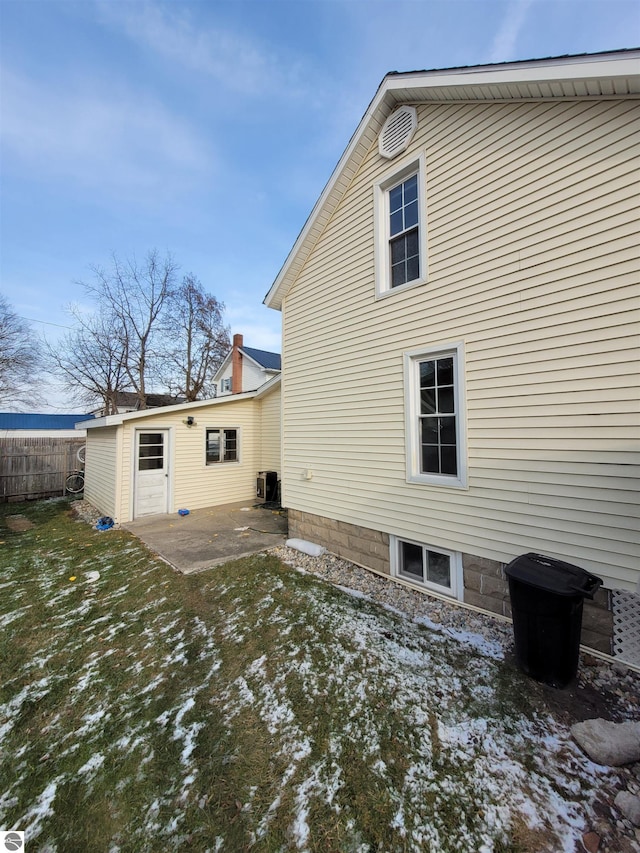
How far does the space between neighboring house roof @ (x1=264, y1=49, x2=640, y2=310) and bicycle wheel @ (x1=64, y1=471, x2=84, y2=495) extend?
37.7 ft

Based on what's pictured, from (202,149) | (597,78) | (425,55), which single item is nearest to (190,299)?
(202,149)

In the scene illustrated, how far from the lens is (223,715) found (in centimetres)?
259

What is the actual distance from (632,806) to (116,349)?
23.7m

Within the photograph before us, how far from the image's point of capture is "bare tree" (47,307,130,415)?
1912cm

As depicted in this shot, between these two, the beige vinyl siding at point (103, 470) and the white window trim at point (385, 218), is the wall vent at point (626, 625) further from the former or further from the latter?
the beige vinyl siding at point (103, 470)

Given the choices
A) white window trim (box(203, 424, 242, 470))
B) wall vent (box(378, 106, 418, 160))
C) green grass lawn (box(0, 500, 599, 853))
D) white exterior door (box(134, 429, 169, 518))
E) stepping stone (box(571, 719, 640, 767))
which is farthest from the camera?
white window trim (box(203, 424, 242, 470))

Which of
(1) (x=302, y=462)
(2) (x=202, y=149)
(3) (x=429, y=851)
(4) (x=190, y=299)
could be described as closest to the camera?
(3) (x=429, y=851)

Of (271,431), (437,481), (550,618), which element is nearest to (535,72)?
(437,481)

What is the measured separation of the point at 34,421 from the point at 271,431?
2159 cm

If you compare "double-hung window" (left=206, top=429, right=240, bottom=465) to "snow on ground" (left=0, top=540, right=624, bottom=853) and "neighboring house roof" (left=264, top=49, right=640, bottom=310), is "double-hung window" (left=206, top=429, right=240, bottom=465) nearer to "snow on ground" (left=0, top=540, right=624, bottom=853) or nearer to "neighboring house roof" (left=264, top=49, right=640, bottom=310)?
"neighboring house roof" (left=264, top=49, right=640, bottom=310)

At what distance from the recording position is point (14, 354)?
20.7 metres

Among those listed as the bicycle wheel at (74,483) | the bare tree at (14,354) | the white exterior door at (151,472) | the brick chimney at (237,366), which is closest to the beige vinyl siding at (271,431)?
the white exterior door at (151,472)

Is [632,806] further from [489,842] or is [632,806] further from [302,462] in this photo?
[302,462]

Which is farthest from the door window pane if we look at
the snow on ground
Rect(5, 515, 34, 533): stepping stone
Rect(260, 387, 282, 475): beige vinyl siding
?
the snow on ground
